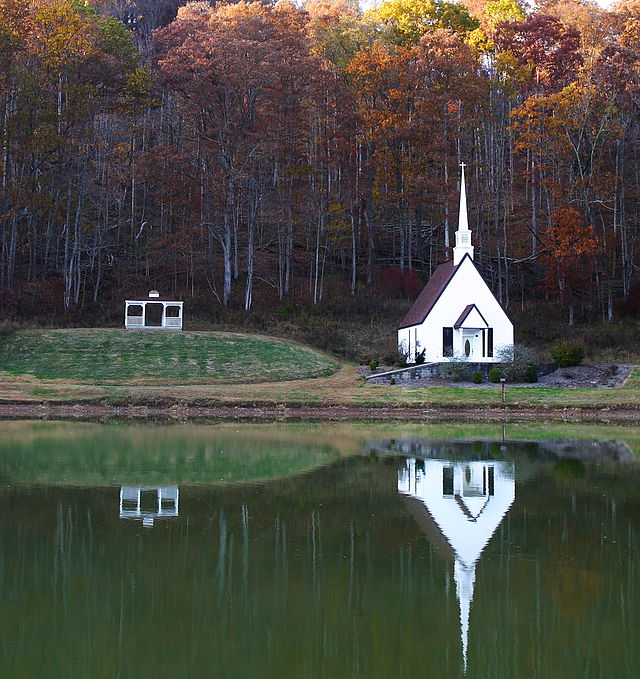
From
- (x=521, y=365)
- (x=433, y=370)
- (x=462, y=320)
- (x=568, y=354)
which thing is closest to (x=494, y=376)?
(x=521, y=365)

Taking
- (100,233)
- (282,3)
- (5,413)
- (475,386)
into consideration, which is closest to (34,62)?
(100,233)

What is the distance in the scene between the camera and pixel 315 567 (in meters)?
12.2

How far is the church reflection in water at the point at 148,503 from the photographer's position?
15367mm

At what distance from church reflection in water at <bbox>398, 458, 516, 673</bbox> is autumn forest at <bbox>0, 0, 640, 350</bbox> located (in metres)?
32.9

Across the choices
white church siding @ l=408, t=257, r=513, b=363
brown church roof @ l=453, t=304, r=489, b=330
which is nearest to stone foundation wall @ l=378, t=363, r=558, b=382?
white church siding @ l=408, t=257, r=513, b=363

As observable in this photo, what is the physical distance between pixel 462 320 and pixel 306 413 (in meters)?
14.4

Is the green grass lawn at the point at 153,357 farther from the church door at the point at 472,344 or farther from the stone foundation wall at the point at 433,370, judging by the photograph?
the church door at the point at 472,344

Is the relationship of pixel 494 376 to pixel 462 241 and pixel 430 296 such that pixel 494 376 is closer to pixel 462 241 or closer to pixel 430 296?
pixel 430 296

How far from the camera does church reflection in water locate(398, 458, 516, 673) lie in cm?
1227

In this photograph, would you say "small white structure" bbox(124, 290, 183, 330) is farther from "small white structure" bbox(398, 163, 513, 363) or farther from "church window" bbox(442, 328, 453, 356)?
"church window" bbox(442, 328, 453, 356)

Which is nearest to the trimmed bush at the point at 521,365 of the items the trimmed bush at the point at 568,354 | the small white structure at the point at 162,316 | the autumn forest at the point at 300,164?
the trimmed bush at the point at 568,354

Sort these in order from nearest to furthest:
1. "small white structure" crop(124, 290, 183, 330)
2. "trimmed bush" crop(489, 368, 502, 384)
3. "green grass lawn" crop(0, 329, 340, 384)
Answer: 1. "trimmed bush" crop(489, 368, 502, 384)
2. "green grass lawn" crop(0, 329, 340, 384)
3. "small white structure" crop(124, 290, 183, 330)

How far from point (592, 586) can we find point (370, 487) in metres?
7.71

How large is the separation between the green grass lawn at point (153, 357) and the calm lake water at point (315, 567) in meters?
19.0
